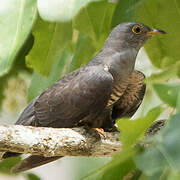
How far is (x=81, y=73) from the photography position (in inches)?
65.9

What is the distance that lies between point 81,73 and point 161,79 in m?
0.53

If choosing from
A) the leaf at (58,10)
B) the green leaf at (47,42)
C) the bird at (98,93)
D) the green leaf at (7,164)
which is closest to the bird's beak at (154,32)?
the bird at (98,93)

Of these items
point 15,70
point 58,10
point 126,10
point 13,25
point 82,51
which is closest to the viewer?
point 58,10

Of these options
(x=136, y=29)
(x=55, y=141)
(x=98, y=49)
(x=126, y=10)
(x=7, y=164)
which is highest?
(x=126, y=10)

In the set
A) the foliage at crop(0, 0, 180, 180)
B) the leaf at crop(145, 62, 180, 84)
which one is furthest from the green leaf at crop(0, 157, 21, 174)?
the leaf at crop(145, 62, 180, 84)

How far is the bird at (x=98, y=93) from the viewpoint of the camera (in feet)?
5.25

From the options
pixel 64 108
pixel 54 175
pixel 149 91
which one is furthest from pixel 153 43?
pixel 54 175

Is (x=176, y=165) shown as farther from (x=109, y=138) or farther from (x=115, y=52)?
(x=115, y=52)

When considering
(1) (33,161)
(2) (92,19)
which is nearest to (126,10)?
(2) (92,19)

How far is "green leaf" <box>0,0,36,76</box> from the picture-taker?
1.30 metres

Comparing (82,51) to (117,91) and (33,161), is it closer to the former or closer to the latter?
(117,91)

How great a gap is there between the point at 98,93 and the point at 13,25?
44cm

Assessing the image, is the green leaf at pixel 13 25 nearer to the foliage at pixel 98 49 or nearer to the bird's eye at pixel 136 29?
the foliage at pixel 98 49

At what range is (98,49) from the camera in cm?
186
